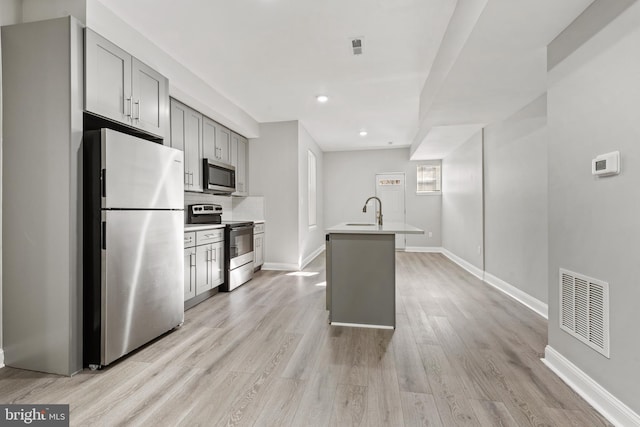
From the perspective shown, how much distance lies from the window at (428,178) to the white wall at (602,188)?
5709 millimetres

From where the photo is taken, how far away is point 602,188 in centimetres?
160

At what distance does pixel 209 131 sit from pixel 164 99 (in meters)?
1.44

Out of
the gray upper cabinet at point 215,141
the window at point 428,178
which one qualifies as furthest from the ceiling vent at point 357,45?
the window at point 428,178

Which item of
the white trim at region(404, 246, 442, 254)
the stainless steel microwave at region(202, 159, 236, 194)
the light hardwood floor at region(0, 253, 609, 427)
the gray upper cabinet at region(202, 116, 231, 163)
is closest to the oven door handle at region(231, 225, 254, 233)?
the stainless steel microwave at region(202, 159, 236, 194)

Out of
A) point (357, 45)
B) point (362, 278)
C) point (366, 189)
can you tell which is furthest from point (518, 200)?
point (366, 189)

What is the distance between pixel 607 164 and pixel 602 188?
0.15m

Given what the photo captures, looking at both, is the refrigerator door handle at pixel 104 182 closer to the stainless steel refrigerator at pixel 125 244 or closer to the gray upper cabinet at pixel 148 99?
the stainless steel refrigerator at pixel 125 244

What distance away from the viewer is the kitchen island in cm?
275

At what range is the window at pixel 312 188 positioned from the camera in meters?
6.59

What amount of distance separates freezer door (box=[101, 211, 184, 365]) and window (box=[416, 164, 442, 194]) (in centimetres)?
642

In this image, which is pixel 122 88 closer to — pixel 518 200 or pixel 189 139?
pixel 189 139

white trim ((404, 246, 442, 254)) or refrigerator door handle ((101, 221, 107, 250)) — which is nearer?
refrigerator door handle ((101, 221, 107, 250))

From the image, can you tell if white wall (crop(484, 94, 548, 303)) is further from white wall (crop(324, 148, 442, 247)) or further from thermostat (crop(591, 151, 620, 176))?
white wall (crop(324, 148, 442, 247))

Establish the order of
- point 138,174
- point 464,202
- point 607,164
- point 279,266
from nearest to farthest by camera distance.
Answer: point 607,164, point 138,174, point 279,266, point 464,202
